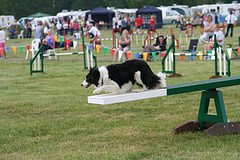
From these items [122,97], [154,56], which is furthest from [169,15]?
[122,97]

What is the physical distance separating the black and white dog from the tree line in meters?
74.1

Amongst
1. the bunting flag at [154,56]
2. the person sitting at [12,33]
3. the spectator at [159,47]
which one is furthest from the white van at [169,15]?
the bunting flag at [154,56]

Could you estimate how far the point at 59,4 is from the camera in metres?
96.2

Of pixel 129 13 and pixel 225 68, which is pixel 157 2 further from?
pixel 225 68

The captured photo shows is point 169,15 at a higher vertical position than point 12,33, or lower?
higher

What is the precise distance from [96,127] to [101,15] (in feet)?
181

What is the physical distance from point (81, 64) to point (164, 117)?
43.9 feet

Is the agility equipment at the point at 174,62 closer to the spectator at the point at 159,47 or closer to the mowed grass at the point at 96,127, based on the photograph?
the mowed grass at the point at 96,127

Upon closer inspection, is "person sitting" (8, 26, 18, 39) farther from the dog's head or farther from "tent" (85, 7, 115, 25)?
the dog's head

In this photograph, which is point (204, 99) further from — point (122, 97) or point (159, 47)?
point (159, 47)

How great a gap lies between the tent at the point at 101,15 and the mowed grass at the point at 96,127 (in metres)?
46.5

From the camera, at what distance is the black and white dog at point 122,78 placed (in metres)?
9.77

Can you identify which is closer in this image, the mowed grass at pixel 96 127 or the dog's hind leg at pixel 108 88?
the mowed grass at pixel 96 127

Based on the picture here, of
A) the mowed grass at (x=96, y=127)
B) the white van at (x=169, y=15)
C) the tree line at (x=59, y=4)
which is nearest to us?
the mowed grass at (x=96, y=127)
